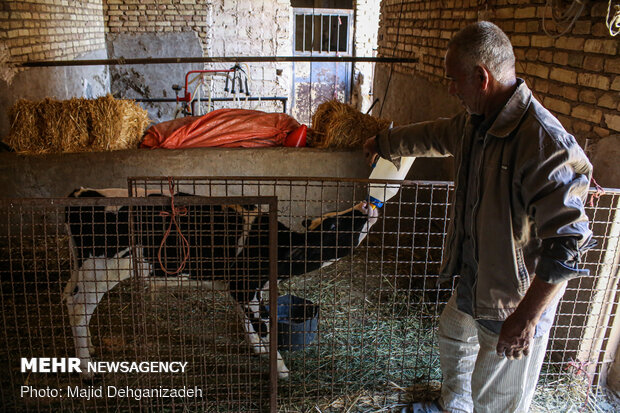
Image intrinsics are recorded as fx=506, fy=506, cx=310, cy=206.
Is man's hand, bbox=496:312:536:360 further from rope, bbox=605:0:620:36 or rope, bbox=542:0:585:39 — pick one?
rope, bbox=542:0:585:39

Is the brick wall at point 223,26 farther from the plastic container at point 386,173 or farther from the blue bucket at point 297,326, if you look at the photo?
the plastic container at point 386,173

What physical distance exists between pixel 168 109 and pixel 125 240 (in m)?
10.8

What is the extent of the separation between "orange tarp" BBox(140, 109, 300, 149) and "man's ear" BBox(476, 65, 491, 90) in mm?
3879

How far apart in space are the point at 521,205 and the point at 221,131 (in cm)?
425

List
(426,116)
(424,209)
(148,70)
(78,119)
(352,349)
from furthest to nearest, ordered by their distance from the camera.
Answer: (148,70)
(426,116)
(424,209)
(78,119)
(352,349)

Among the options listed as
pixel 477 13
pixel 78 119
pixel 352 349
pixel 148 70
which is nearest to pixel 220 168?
Answer: pixel 78 119

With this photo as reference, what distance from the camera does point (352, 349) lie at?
416 cm

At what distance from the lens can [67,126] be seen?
5.28 metres

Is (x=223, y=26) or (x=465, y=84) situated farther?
(x=223, y=26)

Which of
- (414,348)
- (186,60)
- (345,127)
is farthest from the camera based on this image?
(186,60)

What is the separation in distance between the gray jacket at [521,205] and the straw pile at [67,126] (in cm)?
404

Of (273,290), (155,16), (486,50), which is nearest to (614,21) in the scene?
(486,50)

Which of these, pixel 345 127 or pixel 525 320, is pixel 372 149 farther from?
pixel 345 127

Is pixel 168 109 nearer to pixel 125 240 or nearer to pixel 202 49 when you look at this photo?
pixel 202 49
